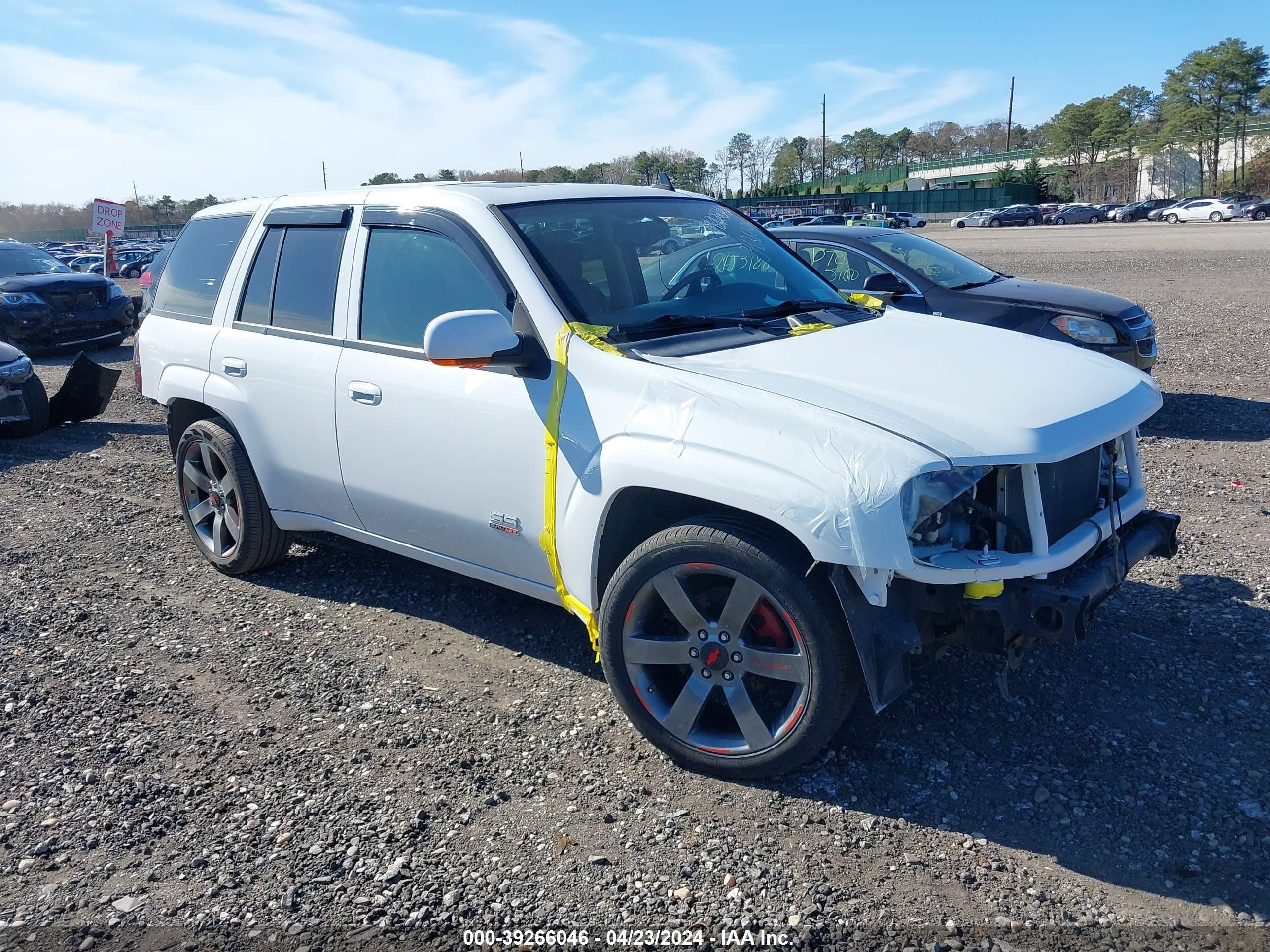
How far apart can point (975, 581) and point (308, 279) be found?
3241 millimetres

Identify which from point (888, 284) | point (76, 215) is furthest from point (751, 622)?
point (76, 215)

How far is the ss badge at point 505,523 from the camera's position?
3.64m

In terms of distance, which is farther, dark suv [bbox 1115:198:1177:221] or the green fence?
the green fence

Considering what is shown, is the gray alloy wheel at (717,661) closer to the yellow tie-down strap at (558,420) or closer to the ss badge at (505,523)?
the yellow tie-down strap at (558,420)

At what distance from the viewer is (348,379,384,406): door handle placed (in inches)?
158

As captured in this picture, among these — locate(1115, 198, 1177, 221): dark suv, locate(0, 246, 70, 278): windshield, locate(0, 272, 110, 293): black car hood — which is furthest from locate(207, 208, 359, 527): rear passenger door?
locate(1115, 198, 1177, 221): dark suv

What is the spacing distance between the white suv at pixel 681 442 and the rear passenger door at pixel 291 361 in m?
0.02

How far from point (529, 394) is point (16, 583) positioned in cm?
365

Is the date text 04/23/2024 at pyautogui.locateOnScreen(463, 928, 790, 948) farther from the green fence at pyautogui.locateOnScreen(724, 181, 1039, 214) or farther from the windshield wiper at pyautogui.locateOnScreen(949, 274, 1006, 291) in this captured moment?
the green fence at pyautogui.locateOnScreen(724, 181, 1039, 214)

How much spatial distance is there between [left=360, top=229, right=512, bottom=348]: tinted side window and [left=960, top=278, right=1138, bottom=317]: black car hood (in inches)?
229

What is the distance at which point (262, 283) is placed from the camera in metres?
4.72

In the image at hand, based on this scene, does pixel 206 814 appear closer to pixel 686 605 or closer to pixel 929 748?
pixel 686 605

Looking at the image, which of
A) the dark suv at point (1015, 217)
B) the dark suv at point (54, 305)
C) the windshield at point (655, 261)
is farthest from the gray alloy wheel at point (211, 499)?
the dark suv at point (1015, 217)

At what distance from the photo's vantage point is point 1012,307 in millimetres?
8234
